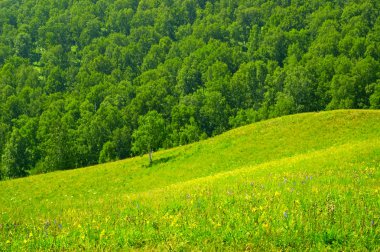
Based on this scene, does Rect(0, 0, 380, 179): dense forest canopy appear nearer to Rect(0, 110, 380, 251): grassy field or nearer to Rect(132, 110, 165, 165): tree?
Rect(132, 110, 165, 165): tree

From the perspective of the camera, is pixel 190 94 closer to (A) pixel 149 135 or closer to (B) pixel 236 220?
(A) pixel 149 135

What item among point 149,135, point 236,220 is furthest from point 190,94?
point 236,220

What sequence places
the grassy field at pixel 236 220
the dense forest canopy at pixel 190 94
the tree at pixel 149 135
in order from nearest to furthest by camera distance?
the grassy field at pixel 236 220 < the tree at pixel 149 135 < the dense forest canopy at pixel 190 94

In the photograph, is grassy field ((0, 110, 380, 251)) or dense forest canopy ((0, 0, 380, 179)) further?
dense forest canopy ((0, 0, 380, 179))

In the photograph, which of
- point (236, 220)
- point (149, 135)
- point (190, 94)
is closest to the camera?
point (236, 220)

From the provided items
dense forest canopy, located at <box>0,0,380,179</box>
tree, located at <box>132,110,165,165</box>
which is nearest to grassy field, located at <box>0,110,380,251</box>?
tree, located at <box>132,110,165,165</box>

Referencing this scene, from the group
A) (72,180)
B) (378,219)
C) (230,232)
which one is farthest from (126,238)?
(72,180)

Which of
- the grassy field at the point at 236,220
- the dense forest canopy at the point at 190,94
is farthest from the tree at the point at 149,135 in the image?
the grassy field at the point at 236,220

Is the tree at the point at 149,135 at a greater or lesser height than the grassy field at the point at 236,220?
lesser

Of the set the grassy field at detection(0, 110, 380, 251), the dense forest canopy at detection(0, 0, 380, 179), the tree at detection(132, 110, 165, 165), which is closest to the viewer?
the grassy field at detection(0, 110, 380, 251)

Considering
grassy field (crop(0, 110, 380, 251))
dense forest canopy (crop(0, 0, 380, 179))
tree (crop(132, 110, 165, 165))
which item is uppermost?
grassy field (crop(0, 110, 380, 251))

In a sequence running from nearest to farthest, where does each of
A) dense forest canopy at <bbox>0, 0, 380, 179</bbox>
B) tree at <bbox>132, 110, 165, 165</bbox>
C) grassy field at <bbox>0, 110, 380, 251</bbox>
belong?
grassy field at <bbox>0, 110, 380, 251</bbox> → tree at <bbox>132, 110, 165, 165</bbox> → dense forest canopy at <bbox>0, 0, 380, 179</bbox>

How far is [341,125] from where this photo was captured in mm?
42844

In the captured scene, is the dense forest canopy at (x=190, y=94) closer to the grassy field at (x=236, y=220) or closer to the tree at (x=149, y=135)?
the tree at (x=149, y=135)
